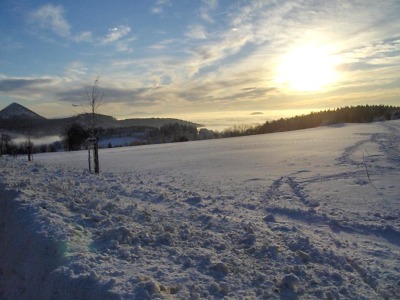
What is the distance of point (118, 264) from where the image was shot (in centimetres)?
548

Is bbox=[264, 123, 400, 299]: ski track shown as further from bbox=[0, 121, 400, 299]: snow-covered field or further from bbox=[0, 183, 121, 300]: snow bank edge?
bbox=[0, 183, 121, 300]: snow bank edge

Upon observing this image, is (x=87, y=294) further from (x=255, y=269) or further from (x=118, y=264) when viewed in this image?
(x=255, y=269)

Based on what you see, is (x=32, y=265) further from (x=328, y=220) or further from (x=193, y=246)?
(x=328, y=220)

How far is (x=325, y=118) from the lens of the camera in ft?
350

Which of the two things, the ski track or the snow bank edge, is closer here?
the snow bank edge

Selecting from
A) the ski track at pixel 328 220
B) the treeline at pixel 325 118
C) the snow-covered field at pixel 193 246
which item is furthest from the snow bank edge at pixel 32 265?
the treeline at pixel 325 118

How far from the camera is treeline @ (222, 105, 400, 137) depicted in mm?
101125

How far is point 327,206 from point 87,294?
25.1ft

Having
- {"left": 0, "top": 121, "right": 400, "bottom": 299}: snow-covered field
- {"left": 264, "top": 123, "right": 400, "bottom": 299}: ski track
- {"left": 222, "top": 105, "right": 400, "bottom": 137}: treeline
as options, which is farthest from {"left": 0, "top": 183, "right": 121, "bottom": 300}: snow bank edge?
{"left": 222, "top": 105, "right": 400, "bottom": 137}: treeline

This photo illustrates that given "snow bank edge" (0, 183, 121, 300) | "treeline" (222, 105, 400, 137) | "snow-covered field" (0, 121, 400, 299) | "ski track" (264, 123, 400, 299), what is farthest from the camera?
"treeline" (222, 105, 400, 137)

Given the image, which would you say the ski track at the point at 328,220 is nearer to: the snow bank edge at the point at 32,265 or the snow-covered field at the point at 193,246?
the snow-covered field at the point at 193,246

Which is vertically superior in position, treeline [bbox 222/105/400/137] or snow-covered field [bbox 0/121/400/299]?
treeline [bbox 222/105/400/137]

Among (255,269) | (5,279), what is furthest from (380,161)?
(5,279)

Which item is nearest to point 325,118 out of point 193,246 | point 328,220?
point 328,220
